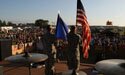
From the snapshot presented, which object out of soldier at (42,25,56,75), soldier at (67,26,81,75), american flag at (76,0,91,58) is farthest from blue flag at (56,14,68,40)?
soldier at (67,26,81,75)

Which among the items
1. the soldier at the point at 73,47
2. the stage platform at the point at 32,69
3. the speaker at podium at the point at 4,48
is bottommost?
the stage platform at the point at 32,69

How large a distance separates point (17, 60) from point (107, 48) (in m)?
14.4

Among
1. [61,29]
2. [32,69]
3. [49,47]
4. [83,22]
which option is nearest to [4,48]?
[32,69]

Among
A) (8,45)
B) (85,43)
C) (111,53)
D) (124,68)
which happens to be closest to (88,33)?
(85,43)

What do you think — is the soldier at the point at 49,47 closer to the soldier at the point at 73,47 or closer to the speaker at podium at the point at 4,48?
the soldier at the point at 73,47

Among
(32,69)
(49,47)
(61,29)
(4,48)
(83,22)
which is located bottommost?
(32,69)

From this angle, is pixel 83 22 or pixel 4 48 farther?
pixel 4 48

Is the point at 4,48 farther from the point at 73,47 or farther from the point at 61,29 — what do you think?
the point at 73,47

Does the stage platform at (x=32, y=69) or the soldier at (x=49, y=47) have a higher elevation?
the soldier at (x=49, y=47)

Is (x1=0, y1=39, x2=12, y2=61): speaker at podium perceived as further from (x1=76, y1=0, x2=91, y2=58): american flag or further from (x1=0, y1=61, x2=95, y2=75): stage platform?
(x1=76, y1=0, x2=91, y2=58): american flag

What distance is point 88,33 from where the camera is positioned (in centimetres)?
980

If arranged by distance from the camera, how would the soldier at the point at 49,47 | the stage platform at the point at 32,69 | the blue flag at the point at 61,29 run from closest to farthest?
the soldier at the point at 49,47 → the stage platform at the point at 32,69 → the blue flag at the point at 61,29

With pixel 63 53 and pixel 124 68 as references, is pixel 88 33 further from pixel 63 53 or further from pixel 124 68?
pixel 63 53

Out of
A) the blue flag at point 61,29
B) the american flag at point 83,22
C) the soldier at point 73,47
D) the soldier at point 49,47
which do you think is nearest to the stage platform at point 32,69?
the blue flag at point 61,29
